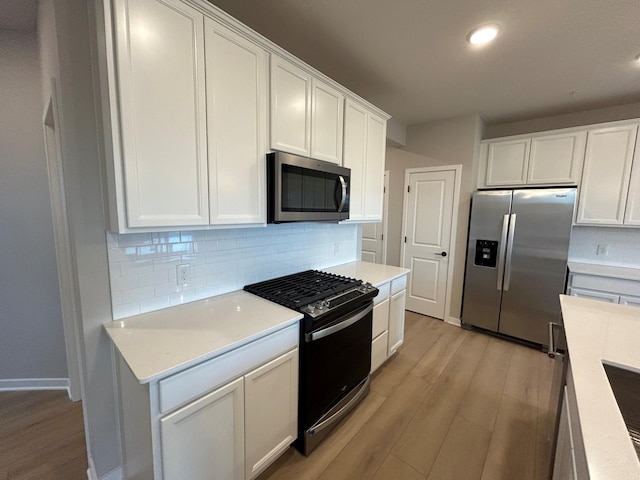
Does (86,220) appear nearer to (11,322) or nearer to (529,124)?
(11,322)

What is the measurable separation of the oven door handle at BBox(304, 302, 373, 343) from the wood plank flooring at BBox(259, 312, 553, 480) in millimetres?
778

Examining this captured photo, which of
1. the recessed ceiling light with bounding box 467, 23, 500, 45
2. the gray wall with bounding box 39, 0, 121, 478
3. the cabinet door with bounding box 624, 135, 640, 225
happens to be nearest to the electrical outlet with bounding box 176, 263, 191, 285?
the gray wall with bounding box 39, 0, 121, 478

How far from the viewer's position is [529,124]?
3.44 meters

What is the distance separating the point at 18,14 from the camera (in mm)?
1772

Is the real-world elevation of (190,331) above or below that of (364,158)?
below

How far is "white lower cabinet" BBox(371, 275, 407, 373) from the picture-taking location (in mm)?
2316

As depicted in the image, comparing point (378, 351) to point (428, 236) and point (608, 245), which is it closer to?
point (428, 236)

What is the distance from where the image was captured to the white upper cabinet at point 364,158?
227 centimetres

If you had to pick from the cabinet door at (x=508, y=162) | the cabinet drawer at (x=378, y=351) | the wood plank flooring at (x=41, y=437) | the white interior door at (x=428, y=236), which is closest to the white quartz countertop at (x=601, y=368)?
the cabinet drawer at (x=378, y=351)

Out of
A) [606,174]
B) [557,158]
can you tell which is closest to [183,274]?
[557,158]

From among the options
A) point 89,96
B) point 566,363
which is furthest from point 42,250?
point 566,363

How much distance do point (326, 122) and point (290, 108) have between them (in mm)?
369

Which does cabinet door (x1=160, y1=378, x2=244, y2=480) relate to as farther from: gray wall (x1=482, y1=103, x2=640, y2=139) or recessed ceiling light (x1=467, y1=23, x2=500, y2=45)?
gray wall (x1=482, y1=103, x2=640, y2=139)

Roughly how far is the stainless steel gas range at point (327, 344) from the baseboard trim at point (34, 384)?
187 centimetres
